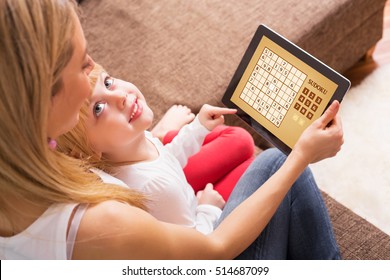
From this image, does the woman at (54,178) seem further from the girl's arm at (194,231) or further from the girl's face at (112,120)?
the girl's face at (112,120)

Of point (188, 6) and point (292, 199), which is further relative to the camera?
point (188, 6)

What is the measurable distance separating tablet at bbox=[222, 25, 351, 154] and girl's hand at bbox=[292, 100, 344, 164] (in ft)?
0.16

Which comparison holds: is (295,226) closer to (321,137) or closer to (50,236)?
(321,137)

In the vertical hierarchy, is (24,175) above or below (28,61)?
below

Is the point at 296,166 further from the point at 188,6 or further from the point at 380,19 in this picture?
the point at 380,19

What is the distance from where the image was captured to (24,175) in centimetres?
78

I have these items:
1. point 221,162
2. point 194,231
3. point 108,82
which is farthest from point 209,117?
point 194,231

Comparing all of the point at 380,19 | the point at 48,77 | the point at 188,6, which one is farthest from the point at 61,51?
the point at 380,19

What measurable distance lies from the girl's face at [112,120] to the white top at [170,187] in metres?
0.06

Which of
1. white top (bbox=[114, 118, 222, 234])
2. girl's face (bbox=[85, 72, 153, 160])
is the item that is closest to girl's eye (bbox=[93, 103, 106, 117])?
girl's face (bbox=[85, 72, 153, 160])

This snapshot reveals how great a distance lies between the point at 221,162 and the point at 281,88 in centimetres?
28

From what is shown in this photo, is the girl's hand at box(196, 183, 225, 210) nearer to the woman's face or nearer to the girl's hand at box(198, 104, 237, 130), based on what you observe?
the girl's hand at box(198, 104, 237, 130)

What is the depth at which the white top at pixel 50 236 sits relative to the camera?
0.79 m

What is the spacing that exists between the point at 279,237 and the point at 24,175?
0.55 m
